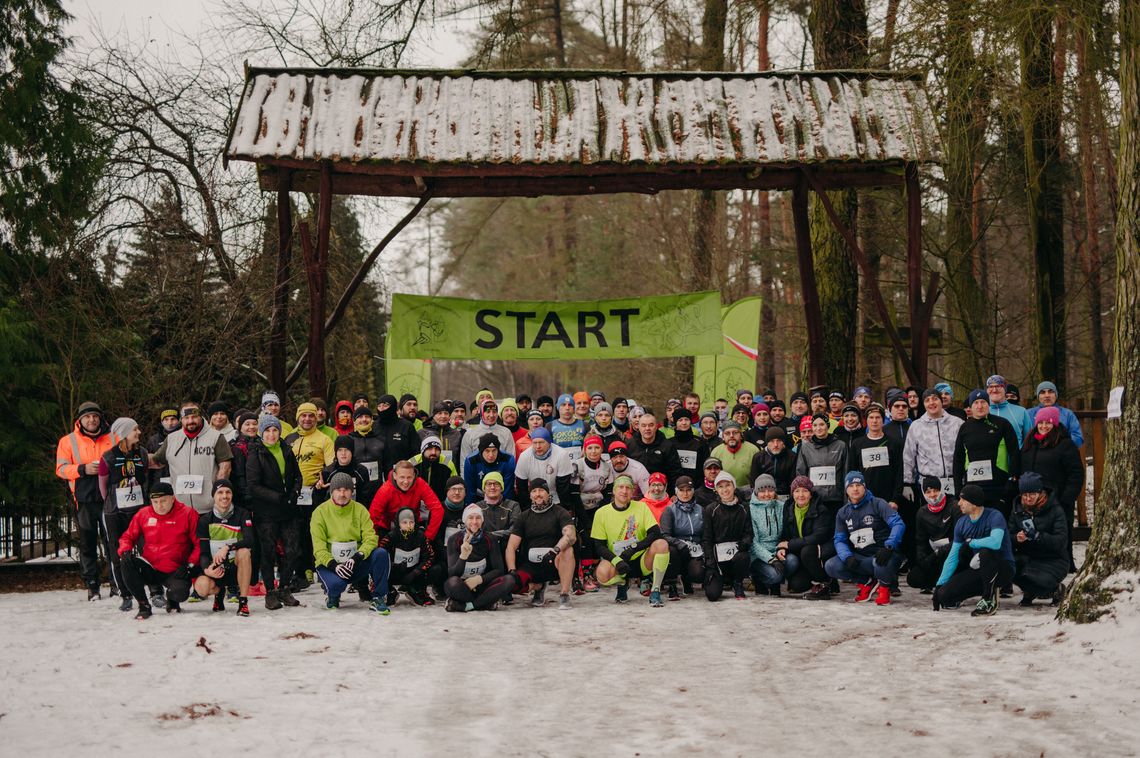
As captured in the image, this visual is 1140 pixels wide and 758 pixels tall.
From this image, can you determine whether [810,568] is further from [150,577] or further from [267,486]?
[150,577]

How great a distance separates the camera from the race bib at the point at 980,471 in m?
9.24

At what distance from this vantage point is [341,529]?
8.92 m

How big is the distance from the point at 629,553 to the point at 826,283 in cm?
639

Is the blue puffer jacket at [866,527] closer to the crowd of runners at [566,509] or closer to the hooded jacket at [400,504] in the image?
the crowd of runners at [566,509]

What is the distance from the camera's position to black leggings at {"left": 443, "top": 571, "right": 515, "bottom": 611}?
8.84 meters

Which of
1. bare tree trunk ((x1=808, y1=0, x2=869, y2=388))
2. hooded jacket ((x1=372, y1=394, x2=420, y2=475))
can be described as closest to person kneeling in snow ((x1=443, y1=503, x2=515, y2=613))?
hooded jacket ((x1=372, y1=394, x2=420, y2=475))

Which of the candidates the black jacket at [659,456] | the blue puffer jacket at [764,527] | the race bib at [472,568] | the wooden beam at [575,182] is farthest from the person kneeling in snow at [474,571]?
the wooden beam at [575,182]

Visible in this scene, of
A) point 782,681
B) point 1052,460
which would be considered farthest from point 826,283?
point 782,681

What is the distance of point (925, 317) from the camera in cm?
1127

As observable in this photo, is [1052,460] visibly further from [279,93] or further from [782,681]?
[279,93]

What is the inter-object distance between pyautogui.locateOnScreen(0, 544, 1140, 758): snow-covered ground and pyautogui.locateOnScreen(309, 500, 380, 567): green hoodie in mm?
620

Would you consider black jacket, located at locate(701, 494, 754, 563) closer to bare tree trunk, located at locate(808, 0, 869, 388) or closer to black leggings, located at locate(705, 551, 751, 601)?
black leggings, located at locate(705, 551, 751, 601)

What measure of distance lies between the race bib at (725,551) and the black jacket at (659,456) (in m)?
1.18

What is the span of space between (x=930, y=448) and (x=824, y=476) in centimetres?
97
